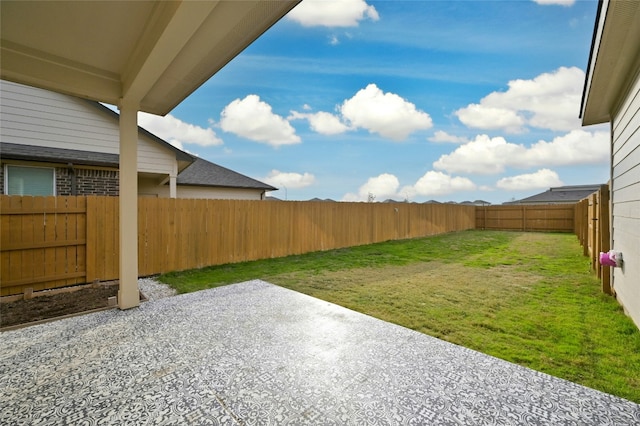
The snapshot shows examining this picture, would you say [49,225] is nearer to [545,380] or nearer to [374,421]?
[374,421]

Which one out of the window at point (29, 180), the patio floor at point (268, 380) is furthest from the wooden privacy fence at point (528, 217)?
the window at point (29, 180)

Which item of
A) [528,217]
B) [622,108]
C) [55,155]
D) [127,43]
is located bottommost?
[528,217]

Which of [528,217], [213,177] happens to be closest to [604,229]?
[213,177]

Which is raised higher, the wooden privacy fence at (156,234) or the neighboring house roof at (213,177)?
the neighboring house roof at (213,177)

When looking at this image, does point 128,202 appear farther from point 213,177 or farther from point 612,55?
point 213,177

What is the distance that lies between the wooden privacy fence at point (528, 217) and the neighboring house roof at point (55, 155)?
732 inches

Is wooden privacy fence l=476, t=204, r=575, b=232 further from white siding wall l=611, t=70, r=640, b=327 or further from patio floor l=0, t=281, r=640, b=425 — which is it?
patio floor l=0, t=281, r=640, b=425

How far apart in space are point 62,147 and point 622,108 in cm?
1165

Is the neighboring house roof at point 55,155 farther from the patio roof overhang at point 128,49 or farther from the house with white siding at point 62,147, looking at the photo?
the patio roof overhang at point 128,49

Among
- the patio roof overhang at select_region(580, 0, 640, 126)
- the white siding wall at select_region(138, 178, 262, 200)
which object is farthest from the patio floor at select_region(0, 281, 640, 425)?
the white siding wall at select_region(138, 178, 262, 200)

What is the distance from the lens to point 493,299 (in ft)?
13.4

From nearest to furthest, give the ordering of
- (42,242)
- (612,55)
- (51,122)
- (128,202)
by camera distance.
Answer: (612,55), (128,202), (42,242), (51,122)

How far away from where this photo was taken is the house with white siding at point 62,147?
710 cm

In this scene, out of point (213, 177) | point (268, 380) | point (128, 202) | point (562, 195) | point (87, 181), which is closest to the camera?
point (268, 380)
